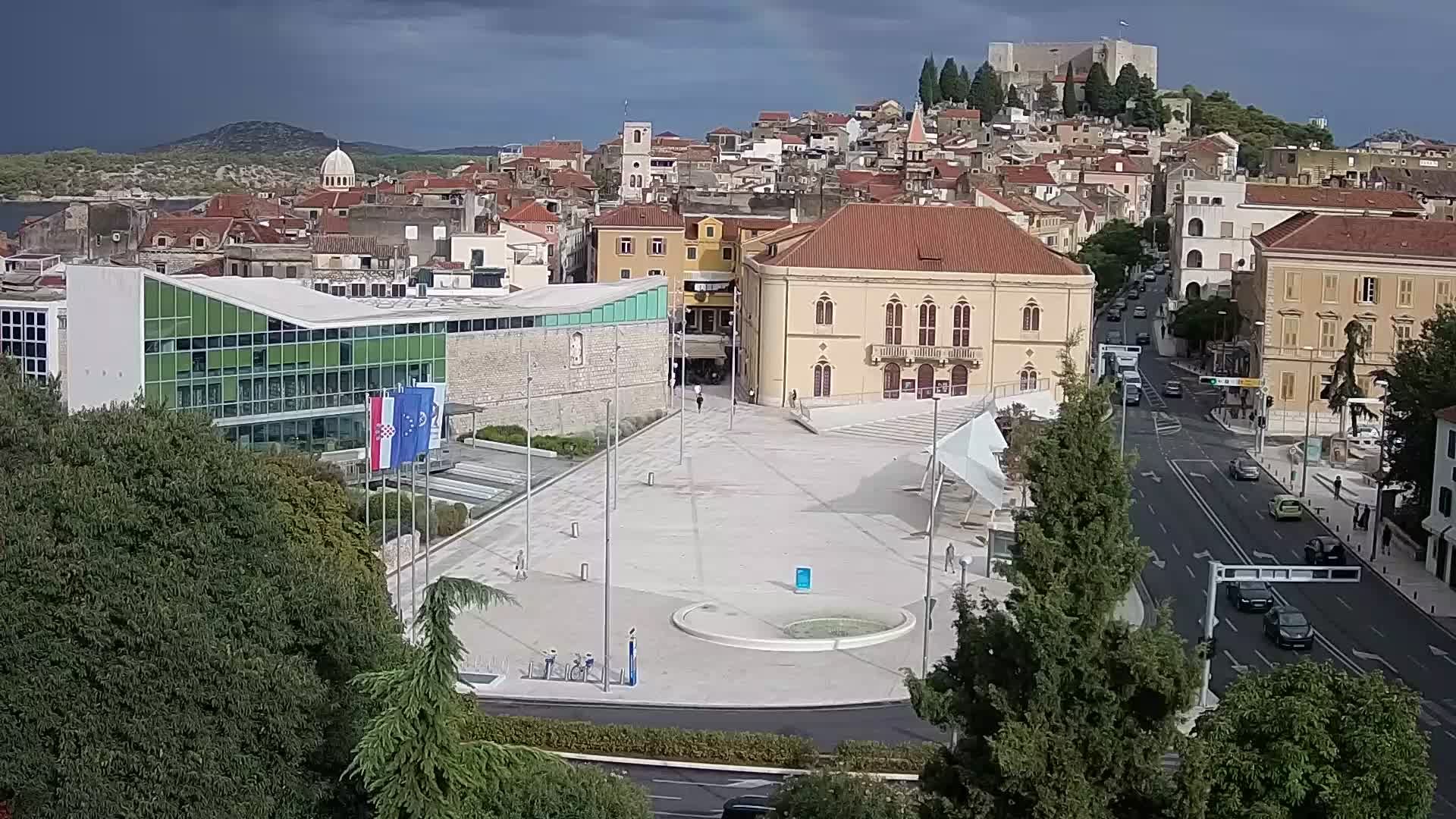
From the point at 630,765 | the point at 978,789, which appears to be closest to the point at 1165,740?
the point at 978,789

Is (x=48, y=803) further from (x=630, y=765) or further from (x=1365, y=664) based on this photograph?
(x=1365, y=664)

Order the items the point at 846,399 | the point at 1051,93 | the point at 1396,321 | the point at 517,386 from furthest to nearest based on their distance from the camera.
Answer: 1. the point at 1051,93
2. the point at 846,399
3. the point at 1396,321
4. the point at 517,386

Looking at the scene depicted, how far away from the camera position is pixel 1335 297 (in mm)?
55812

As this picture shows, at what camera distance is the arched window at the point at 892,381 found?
59750 millimetres

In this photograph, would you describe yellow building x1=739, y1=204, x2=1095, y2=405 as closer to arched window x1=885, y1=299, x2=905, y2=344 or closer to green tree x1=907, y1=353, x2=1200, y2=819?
arched window x1=885, y1=299, x2=905, y2=344

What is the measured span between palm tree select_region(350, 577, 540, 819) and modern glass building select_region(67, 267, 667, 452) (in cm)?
1998

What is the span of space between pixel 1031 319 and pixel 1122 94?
10945cm

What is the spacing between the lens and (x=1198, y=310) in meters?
71.2

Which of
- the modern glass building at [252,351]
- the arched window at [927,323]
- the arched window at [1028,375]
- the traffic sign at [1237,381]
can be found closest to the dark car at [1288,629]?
the modern glass building at [252,351]

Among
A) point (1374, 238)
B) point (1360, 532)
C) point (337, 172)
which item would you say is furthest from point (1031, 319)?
point (337, 172)

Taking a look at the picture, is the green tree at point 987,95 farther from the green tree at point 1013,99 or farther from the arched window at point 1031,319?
the arched window at point 1031,319

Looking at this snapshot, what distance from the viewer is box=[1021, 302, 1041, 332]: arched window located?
58.9m

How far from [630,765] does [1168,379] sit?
1901 inches

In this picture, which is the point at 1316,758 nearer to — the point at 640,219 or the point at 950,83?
the point at 640,219
